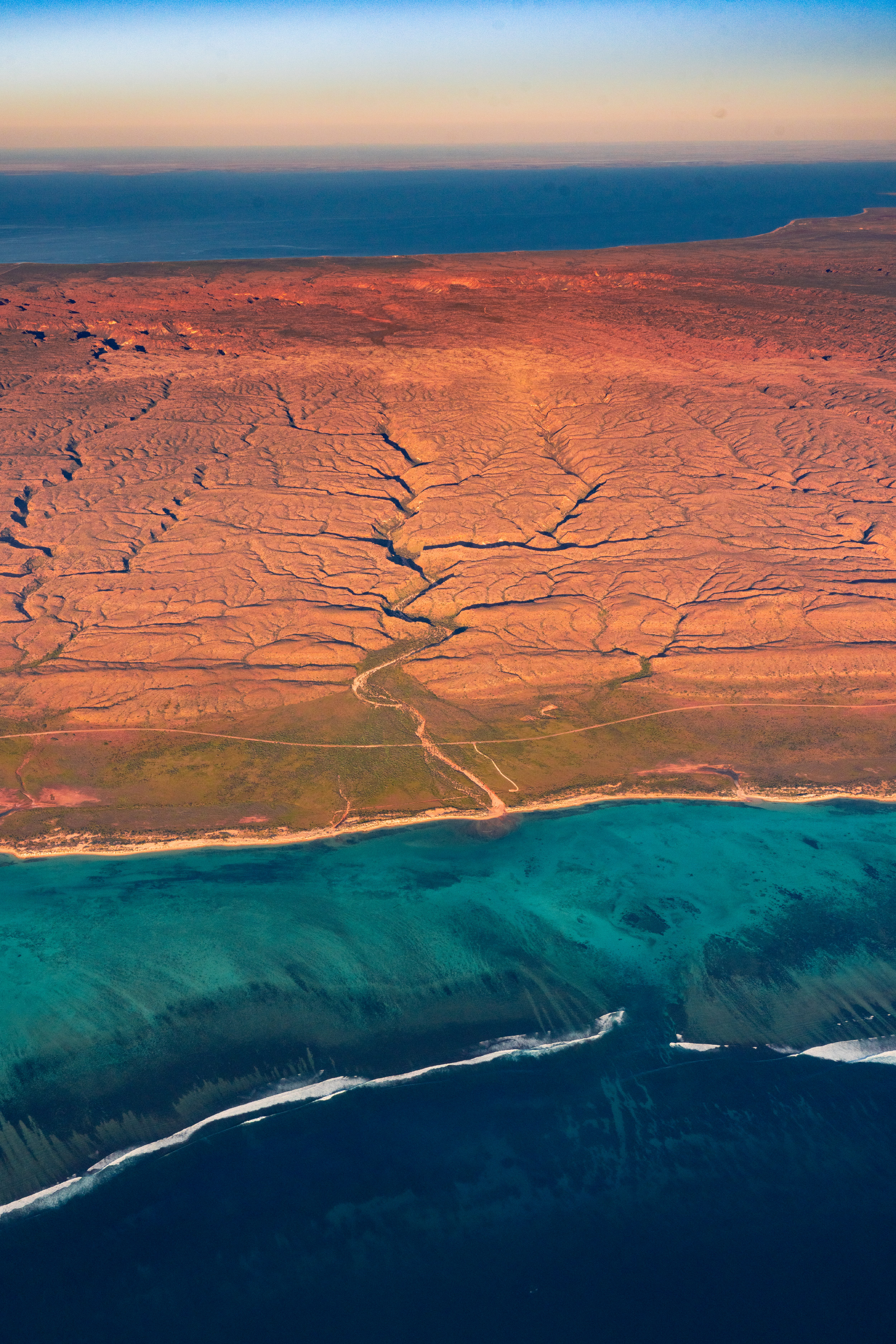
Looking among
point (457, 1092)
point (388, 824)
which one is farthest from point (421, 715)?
point (457, 1092)

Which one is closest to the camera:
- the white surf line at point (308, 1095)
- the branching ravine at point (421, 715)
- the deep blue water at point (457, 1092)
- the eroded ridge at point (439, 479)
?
the deep blue water at point (457, 1092)

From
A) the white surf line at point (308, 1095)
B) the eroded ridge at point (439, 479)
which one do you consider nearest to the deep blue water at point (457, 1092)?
the white surf line at point (308, 1095)

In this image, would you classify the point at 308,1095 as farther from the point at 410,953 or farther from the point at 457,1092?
the point at 410,953

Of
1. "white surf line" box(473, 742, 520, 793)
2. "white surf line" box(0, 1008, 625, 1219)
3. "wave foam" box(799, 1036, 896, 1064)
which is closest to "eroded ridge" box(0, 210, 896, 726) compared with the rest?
"white surf line" box(473, 742, 520, 793)

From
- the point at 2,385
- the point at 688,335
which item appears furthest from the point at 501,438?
the point at 2,385

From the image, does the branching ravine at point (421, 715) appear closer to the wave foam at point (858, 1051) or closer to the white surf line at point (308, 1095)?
the white surf line at point (308, 1095)

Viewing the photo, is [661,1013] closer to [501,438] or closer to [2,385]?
[501,438]

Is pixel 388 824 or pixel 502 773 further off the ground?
pixel 502 773
